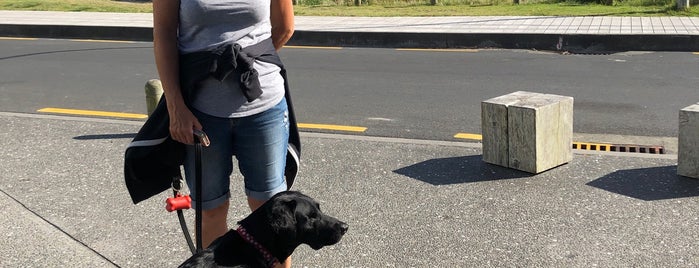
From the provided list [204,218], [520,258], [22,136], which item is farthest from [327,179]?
[22,136]

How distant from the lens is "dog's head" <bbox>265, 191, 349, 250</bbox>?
10.6 ft

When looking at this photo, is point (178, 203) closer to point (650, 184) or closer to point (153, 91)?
point (650, 184)

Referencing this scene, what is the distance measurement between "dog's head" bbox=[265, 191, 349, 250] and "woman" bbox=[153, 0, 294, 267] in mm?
278

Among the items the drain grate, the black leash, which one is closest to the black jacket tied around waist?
the black leash

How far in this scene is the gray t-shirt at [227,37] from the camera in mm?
3240

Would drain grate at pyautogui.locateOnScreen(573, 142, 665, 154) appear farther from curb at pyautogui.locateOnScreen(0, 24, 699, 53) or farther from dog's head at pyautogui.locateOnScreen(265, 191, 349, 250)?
curb at pyautogui.locateOnScreen(0, 24, 699, 53)

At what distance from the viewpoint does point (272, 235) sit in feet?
10.7

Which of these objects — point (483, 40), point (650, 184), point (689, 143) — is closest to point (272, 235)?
point (650, 184)

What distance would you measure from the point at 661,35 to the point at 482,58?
2.42 meters

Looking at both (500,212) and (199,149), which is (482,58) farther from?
(199,149)

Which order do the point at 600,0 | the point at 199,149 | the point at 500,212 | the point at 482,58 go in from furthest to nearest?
1. the point at 600,0
2. the point at 482,58
3. the point at 500,212
4. the point at 199,149

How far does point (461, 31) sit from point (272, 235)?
33.4 ft

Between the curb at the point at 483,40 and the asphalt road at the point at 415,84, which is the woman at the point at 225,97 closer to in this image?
the asphalt road at the point at 415,84

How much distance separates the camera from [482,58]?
11.8 m
